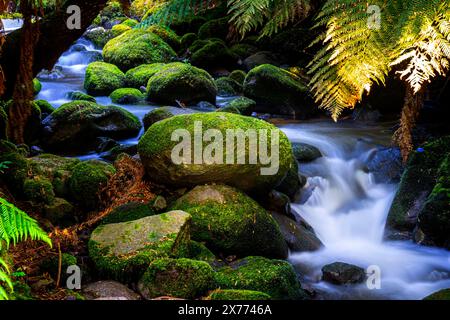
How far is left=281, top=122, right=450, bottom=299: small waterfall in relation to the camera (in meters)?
4.95

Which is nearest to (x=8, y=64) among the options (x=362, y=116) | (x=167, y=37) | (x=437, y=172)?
(x=437, y=172)

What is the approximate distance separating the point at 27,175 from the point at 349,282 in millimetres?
3974

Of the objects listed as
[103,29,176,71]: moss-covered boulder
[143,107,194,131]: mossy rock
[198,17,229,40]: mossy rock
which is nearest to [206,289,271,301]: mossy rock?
[143,107,194,131]: mossy rock

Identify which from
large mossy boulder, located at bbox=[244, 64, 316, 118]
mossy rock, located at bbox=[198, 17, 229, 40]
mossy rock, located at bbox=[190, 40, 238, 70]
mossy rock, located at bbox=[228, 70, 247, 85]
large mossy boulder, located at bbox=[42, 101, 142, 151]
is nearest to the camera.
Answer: large mossy boulder, located at bbox=[42, 101, 142, 151]

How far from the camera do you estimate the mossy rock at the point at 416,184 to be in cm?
594

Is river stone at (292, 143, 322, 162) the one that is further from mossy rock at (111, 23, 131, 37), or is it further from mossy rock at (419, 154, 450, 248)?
mossy rock at (111, 23, 131, 37)

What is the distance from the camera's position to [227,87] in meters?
12.4

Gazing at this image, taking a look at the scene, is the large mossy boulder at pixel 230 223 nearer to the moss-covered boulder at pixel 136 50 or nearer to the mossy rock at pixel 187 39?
the moss-covered boulder at pixel 136 50

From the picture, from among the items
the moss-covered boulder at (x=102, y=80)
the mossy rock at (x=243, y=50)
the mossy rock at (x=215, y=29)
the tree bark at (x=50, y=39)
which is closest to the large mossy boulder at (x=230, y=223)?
the tree bark at (x=50, y=39)

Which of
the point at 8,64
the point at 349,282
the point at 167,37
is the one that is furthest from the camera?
the point at 167,37

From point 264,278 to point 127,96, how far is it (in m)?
8.44

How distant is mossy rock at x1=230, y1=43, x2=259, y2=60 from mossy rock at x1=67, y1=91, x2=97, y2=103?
6.12 meters
